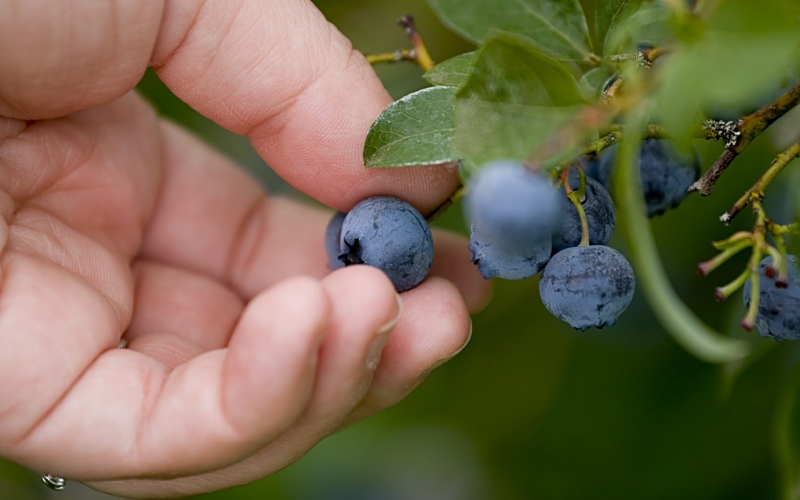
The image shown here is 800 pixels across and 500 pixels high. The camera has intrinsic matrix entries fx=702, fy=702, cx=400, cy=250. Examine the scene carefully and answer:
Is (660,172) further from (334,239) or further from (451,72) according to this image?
(334,239)

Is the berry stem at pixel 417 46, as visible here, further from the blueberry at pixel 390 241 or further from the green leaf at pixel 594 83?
the green leaf at pixel 594 83

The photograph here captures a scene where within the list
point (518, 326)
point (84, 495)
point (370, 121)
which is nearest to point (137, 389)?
point (370, 121)

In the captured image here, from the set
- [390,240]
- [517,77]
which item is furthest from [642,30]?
[390,240]

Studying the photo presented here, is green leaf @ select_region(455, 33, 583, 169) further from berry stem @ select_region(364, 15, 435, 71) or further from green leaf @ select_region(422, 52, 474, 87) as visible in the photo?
berry stem @ select_region(364, 15, 435, 71)

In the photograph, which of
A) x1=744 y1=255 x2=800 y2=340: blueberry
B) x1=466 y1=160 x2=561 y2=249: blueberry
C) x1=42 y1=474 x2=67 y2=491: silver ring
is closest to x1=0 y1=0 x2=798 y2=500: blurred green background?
x1=744 y1=255 x2=800 y2=340: blueberry

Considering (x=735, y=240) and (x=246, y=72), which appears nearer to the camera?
(x=735, y=240)

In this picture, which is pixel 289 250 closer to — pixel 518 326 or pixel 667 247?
pixel 518 326

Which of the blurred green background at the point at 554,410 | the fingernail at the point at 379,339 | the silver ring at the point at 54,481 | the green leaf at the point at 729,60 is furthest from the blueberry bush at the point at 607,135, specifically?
the silver ring at the point at 54,481
